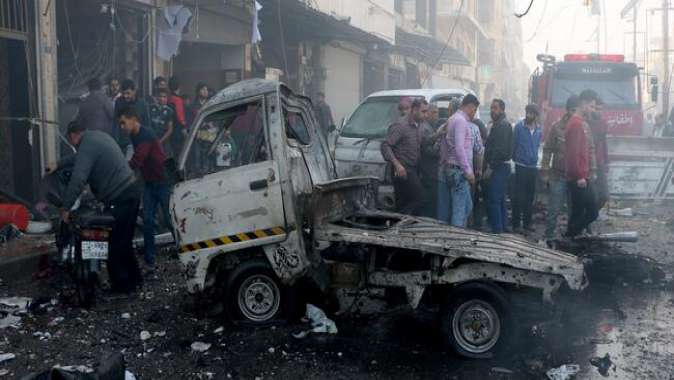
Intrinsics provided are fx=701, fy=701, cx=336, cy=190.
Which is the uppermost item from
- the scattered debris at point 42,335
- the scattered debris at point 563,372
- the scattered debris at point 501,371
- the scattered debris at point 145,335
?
the scattered debris at point 42,335

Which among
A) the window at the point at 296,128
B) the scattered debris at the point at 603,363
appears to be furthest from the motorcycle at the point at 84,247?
the scattered debris at the point at 603,363

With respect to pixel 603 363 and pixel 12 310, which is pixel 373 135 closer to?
pixel 12 310

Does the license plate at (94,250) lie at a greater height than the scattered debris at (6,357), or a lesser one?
greater

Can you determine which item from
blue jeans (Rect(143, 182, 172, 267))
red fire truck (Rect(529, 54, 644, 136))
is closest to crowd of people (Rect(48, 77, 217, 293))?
blue jeans (Rect(143, 182, 172, 267))

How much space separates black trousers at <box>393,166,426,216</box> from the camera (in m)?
8.43

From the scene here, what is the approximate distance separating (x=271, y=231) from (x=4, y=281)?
3269 mm

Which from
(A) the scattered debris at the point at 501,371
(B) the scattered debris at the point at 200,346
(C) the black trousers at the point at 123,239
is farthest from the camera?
(C) the black trousers at the point at 123,239

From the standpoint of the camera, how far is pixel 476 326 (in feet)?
16.8

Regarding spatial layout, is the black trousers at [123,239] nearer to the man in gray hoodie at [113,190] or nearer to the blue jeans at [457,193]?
the man in gray hoodie at [113,190]

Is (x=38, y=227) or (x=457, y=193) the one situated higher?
(x=457, y=193)

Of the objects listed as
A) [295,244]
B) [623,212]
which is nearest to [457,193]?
[295,244]

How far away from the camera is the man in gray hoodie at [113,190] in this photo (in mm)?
6215

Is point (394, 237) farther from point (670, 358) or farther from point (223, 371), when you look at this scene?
point (670, 358)

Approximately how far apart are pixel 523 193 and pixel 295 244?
538cm
